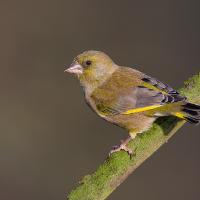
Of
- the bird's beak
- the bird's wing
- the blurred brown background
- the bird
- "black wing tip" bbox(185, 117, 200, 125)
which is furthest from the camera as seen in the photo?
the blurred brown background

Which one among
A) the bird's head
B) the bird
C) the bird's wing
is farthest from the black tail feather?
the bird's head

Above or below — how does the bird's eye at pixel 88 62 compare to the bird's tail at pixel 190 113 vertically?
above

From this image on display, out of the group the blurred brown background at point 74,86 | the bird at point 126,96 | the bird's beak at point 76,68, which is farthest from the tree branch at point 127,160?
the blurred brown background at point 74,86

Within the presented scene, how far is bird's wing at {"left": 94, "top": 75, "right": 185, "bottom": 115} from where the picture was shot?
4.57m

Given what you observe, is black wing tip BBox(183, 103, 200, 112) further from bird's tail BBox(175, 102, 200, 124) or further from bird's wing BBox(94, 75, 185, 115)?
bird's wing BBox(94, 75, 185, 115)

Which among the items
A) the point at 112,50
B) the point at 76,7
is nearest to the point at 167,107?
the point at 112,50

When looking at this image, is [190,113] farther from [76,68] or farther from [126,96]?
[76,68]

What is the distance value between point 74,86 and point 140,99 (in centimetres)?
437

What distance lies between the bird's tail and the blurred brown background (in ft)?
11.2

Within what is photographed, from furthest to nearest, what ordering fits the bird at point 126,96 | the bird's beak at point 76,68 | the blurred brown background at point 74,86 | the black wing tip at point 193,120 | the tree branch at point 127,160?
the blurred brown background at point 74,86 → the bird's beak at point 76,68 → the bird at point 126,96 → the black wing tip at point 193,120 → the tree branch at point 127,160

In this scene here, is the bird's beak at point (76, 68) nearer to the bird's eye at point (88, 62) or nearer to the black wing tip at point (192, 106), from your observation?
the bird's eye at point (88, 62)

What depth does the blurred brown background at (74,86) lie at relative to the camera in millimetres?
7866

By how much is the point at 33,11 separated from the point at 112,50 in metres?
1.42

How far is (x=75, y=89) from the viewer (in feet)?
29.3
